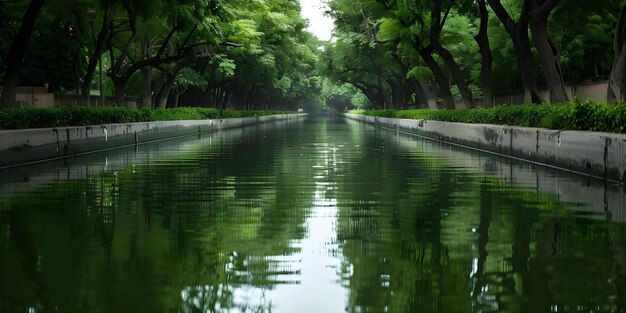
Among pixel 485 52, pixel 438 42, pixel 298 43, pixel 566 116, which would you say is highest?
pixel 298 43

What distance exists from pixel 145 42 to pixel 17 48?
21.2 m

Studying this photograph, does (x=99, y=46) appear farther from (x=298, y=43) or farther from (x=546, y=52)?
(x=298, y=43)

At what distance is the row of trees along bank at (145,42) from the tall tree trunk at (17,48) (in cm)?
3

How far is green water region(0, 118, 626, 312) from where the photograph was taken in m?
6.49

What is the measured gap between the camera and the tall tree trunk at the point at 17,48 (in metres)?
26.8

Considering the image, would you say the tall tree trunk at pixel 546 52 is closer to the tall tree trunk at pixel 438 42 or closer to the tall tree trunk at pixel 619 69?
the tall tree trunk at pixel 619 69

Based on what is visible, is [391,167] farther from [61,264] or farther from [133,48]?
[133,48]

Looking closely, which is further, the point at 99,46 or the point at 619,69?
the point at 99,46

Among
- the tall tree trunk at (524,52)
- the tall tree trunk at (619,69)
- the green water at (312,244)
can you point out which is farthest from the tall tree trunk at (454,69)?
the green water at (312,244)

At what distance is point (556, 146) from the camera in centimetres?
2052

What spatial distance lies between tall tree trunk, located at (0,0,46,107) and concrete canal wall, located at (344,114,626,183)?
610 inches

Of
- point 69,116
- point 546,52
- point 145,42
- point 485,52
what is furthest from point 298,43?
point 69,116

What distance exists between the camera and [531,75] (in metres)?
32.7

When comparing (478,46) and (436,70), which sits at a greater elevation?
(478,46)
